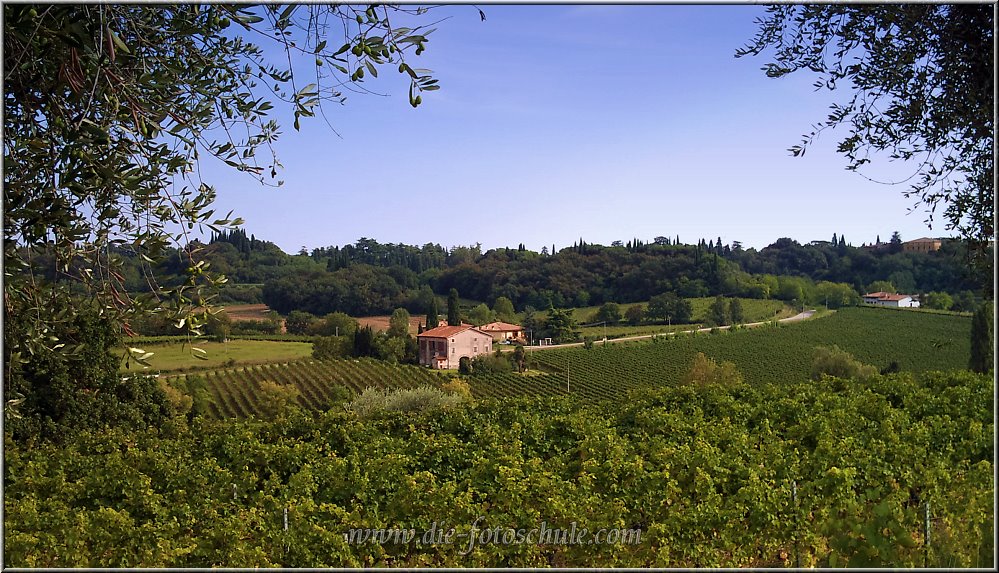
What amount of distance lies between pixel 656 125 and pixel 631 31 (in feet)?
8.01

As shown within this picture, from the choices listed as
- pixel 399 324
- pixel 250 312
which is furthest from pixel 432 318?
pixel 250 312

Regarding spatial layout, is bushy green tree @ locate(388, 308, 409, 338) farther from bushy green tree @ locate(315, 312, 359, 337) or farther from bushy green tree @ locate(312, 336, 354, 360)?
bushy green tree @ locate(312, 336, 354, 360)

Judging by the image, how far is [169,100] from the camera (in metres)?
3.01

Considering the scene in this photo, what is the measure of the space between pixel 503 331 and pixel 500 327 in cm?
54

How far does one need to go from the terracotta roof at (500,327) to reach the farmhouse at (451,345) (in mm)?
3528

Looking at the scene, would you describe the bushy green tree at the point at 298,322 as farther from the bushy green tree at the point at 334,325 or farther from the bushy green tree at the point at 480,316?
the bushy green tree at the point at 480,316

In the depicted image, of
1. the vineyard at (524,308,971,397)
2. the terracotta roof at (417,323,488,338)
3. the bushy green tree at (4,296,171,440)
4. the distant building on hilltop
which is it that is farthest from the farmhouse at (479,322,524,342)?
the bushy green tree at (4,296,171,440)

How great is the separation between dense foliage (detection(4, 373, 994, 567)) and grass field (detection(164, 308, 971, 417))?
3771cm

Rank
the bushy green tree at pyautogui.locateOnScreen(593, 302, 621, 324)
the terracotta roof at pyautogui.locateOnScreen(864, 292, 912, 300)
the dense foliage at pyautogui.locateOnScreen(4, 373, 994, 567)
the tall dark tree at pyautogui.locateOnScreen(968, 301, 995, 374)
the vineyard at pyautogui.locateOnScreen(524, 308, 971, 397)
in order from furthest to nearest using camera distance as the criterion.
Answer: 1. the bushy green tree at pyautogui.locateOnScreen(593, 302, 621, 324)
2. the vineyard at pyautogui.locateOnScreen(524, 308, 971, 397)
3. the terracotta roof at pyautogui.locateOnScreen(864, 292, 912, 300)
4. the tall dark tree at pyautogui.locateOnScreen(968, 301, 995, 374)
5. the dense foliage at pyautogui.locateOnScreen(4, 373, 994, 567)

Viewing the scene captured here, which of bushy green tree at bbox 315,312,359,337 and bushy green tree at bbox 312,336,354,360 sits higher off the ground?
bushy green tree at bbox 315,312,359,337

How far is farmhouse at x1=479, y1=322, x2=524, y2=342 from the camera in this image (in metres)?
66.5

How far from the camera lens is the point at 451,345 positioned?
198ft

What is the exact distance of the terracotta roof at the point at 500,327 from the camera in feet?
219

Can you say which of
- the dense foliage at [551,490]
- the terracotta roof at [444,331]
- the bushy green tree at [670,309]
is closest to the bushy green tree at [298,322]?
the terracotta roof at [444,331]
